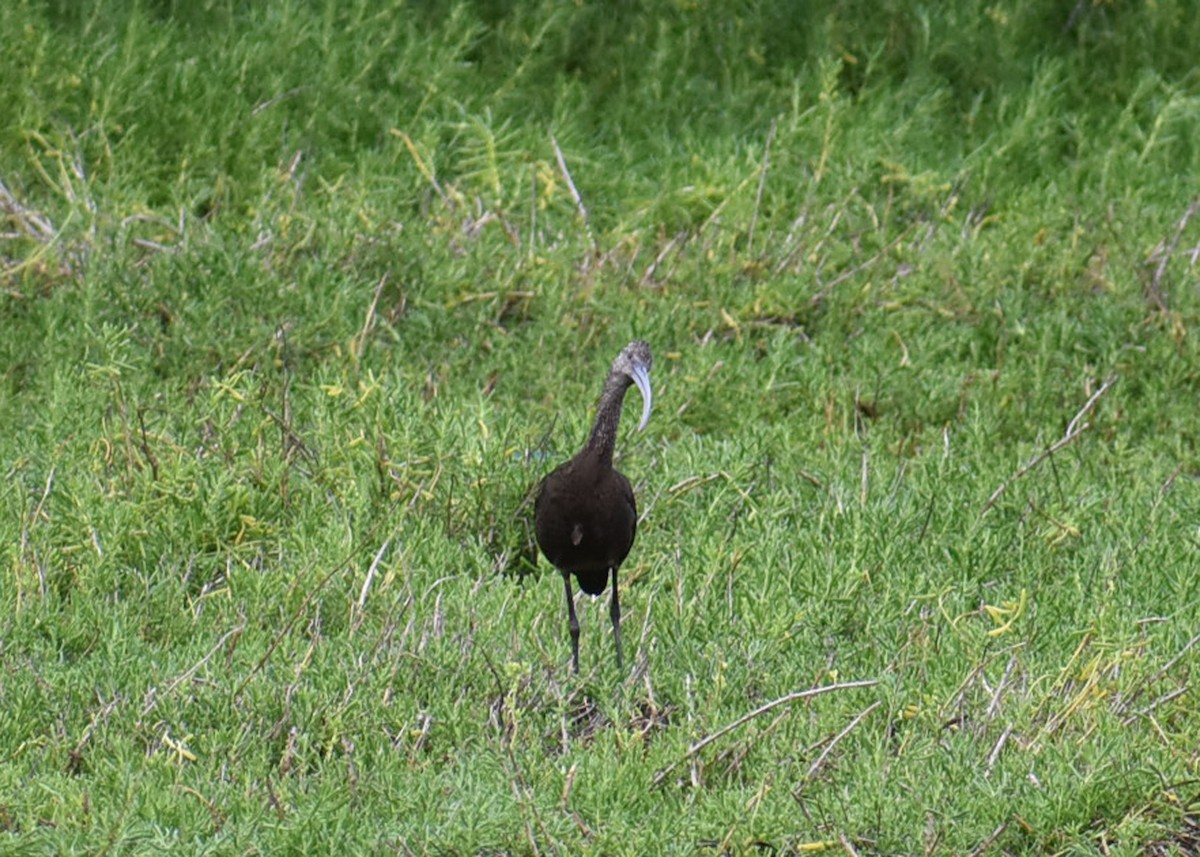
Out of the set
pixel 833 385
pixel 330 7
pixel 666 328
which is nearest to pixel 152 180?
pixel 330 7

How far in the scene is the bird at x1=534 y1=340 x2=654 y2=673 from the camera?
4.75 metres

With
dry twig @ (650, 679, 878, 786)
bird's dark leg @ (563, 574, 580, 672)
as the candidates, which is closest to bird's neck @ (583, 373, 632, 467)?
bird's dark leg @ (563, 574, 580, 672)

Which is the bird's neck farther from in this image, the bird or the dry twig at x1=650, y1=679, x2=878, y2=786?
the dry twig at x1=650, y1=679, x2=878, y2=786

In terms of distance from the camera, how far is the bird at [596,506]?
475 centimetres

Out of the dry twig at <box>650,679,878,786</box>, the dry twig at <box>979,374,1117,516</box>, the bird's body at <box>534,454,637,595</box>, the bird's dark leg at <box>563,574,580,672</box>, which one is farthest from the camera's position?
the dry twig at <box>979,374,1117,516</box>

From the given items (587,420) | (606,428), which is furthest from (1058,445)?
(606,428)

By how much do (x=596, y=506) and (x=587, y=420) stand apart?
1612 millimetres

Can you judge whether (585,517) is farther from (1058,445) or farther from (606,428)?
(1058,445)

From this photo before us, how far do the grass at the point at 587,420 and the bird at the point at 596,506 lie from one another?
269 mm

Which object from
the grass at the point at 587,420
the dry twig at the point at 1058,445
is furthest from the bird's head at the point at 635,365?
the dry twig at the point at 1058,445

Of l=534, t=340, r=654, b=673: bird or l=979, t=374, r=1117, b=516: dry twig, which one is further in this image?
l=979, t=374, r=1117, b=516: dry twig

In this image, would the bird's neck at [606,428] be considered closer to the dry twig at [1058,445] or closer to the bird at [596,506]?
the bird at [596,506]

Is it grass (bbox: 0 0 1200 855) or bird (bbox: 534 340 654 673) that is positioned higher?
bird (bbox: 534 340 654 673)

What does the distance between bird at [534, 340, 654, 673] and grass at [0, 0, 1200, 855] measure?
269 millimetres
